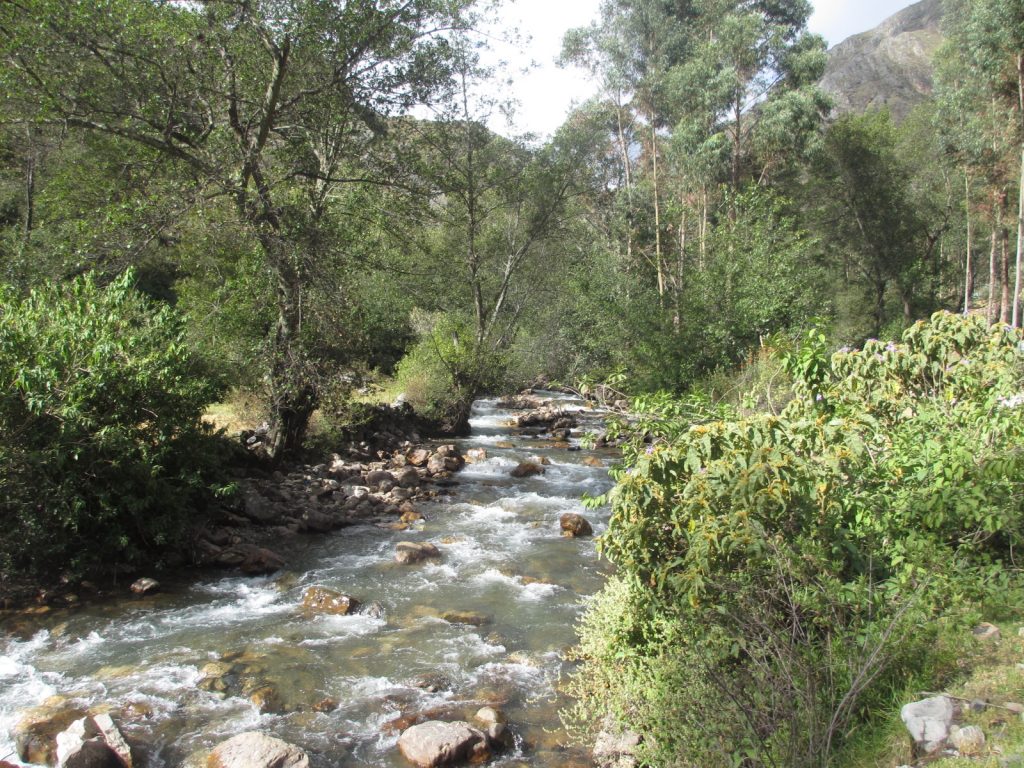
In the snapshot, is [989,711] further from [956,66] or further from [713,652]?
[956,66]

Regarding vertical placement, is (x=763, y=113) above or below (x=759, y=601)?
above

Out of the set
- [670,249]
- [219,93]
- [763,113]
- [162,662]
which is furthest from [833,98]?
[162,662]

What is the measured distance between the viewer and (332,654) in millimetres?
6250

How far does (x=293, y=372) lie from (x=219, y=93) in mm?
4271

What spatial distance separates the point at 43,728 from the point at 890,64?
10706 cm

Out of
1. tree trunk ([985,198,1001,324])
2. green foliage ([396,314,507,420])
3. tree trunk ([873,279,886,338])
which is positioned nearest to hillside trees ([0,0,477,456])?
green foliage ([396,314,507,420])

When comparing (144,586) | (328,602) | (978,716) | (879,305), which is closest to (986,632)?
(978,716)

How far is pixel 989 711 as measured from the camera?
3137 mm

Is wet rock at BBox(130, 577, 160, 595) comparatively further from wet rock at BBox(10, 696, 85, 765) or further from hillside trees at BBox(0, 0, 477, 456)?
hillside trees at BBox(0, 0, 477, 456)

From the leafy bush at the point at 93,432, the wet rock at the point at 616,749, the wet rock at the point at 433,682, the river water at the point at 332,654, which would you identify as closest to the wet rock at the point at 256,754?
the river water at the point at 332,654

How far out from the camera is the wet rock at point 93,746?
14.2 feet

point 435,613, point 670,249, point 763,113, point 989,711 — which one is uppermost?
point 763,113

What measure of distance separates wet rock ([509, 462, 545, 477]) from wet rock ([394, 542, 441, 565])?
486cm

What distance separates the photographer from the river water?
5.03 metres
